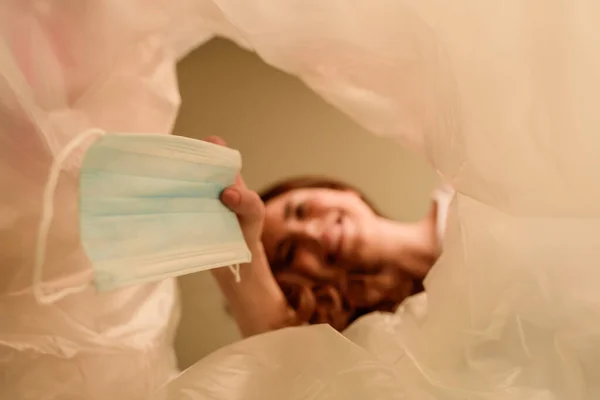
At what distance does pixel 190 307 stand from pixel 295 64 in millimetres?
548

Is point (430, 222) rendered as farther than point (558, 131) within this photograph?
Yes

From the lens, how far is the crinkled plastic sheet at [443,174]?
39 centimetres

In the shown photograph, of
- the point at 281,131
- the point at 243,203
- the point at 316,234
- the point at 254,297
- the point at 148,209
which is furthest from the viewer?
the point at 281,131

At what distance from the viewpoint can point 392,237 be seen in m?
0.91

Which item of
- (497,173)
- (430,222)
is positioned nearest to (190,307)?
(430,222)

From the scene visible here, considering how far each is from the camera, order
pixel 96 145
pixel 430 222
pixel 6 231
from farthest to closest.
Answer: pixel 430 222, pixel 6 231, pixel 96 145

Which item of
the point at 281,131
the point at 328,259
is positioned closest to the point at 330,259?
the point at 328,259

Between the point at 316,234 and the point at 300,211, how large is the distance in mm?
43

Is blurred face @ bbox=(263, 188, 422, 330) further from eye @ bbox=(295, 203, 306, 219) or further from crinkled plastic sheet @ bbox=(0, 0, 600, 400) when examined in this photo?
crinkled plastic sheet @ bbox=(0, 0, 600, 400)

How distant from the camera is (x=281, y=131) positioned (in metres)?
1.03

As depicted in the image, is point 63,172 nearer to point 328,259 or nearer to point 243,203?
point 243,203

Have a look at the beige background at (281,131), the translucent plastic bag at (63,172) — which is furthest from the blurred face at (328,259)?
the translucent plastic bag at (63,172)

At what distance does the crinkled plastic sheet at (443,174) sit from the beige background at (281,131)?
1.65 feet

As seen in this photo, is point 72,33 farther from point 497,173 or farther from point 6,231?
point 497,173
